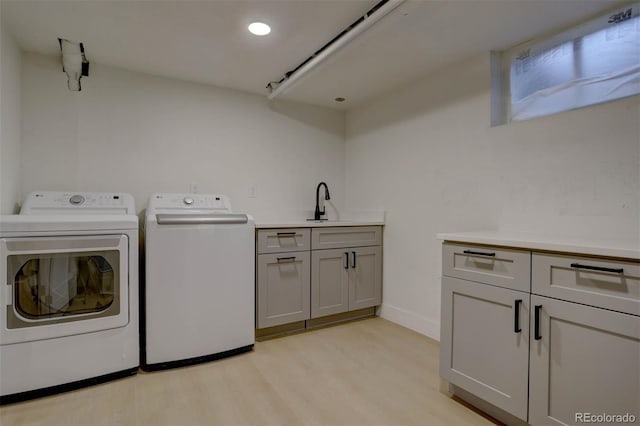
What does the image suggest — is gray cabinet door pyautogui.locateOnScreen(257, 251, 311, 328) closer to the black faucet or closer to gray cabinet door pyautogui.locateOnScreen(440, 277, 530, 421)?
the black faucet

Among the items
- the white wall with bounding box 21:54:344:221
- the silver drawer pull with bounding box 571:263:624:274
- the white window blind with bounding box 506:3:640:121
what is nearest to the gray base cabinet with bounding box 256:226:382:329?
the white wall with bounding box 21:54:344:221

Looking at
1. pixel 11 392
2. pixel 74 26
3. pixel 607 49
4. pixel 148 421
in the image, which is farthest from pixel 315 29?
pixel 11 392

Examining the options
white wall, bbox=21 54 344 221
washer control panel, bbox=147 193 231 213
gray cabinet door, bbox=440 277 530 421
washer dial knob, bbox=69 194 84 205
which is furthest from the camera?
washer control panel, bbox=147 193 231 213

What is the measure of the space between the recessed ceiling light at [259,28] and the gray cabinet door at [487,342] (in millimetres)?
1834

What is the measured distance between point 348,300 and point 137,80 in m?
2.57

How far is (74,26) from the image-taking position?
2.02 metres

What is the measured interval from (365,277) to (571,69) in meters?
2.12

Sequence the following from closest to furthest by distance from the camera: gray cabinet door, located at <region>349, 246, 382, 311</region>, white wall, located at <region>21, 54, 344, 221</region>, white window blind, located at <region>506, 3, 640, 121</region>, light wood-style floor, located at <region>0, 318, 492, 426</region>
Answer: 1. light wood-style floor, located at <region>0, 318, 492, 426</region>
2. white window blind, located at <region>506, 3, 640, 121</region>
3. white wall, located at <region>21, 54, 344, 221</region>
4. gray cabinet door, located at <region>349, 246, 382, 311</region>

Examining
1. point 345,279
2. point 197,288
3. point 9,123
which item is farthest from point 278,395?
point 9,123

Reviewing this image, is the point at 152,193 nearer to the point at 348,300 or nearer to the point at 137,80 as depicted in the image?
the point at 137,80

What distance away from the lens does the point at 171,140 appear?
9.20 feet

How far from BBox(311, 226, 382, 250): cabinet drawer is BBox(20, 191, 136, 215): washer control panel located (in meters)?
1.44

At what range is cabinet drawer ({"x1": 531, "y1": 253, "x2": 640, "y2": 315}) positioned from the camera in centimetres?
116

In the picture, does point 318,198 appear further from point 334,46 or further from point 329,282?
point 334,46
